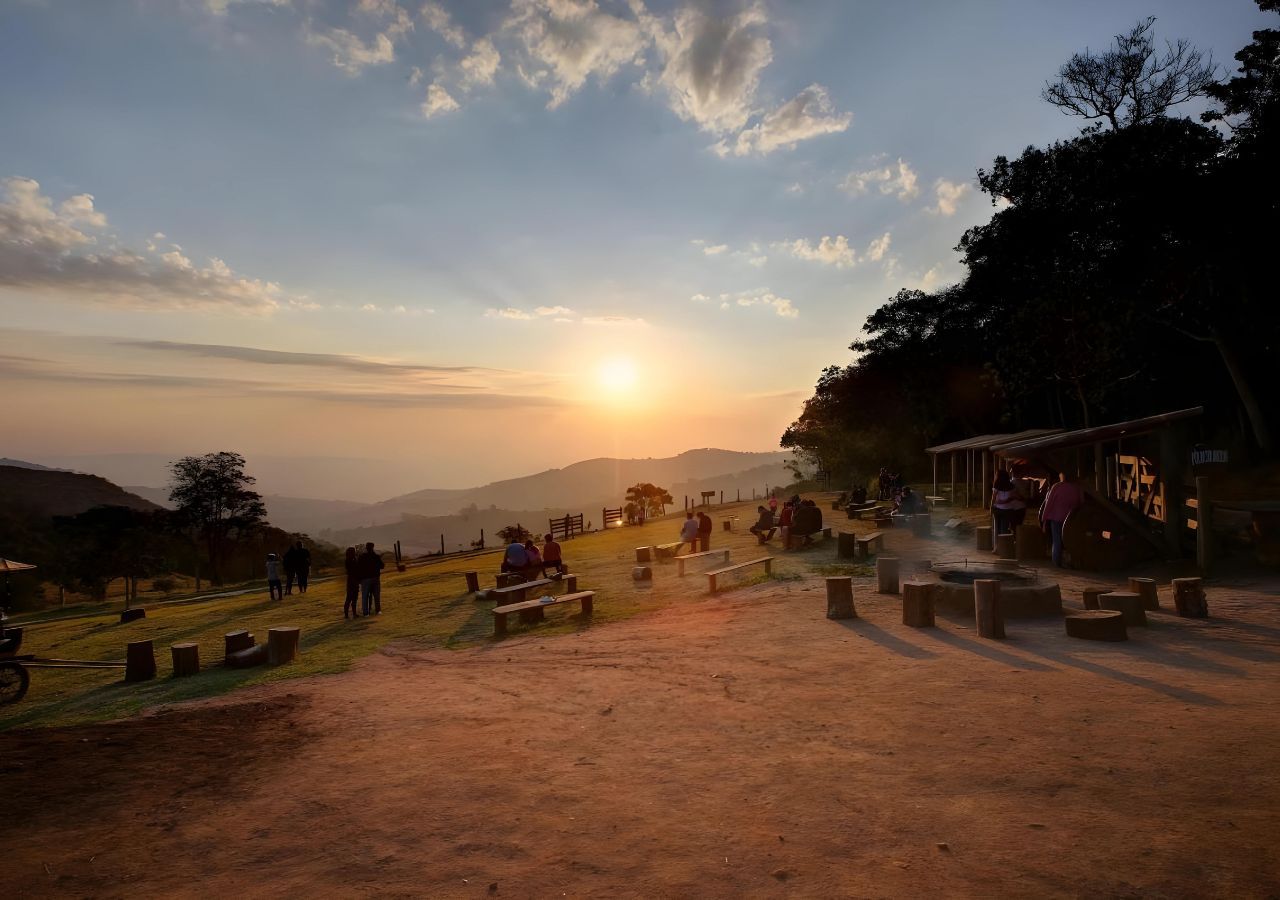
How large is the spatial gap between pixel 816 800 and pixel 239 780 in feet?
15.8

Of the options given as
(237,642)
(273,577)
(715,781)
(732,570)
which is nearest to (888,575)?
(732,570)

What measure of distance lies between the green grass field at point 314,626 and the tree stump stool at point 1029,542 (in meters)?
3.50

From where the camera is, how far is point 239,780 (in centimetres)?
584

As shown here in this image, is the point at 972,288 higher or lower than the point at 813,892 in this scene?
higher

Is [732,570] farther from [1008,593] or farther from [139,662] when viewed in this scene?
[139,662]

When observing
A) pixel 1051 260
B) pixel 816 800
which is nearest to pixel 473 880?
pixel 816 800

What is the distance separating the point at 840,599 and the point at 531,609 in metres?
5.87

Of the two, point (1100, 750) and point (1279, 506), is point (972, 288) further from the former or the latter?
point (1100, 750)

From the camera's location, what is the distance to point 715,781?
5.18 meters

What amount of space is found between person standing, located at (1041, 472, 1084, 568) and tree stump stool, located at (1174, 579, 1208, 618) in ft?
13.4

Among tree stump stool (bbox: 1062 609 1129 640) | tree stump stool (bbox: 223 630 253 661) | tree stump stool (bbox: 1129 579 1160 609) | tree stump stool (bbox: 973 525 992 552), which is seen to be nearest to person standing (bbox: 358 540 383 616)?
tree stump stool (bbox: 223 630 253 661)

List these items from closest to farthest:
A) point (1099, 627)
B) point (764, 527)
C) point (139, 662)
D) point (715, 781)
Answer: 1. point (715, 781)
2. point (1099, 627)
3. point (139, 662)
4. point (764, 527)

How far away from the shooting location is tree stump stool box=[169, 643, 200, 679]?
421 inches

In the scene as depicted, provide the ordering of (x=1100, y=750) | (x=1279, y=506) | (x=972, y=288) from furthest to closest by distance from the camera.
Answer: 1. (x=972, y=288)
2. (x=1279, y=506)
3. (x=1100, y=750)
